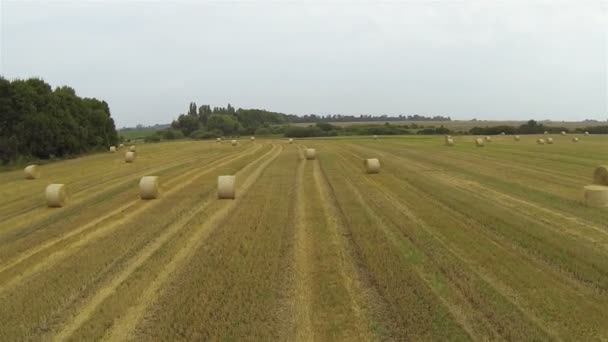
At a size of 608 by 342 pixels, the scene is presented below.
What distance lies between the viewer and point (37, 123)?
35469mm

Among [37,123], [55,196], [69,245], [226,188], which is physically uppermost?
[37,123]

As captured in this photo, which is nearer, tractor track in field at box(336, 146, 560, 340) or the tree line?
tractor track in field at box(336, 146, 560, 340)

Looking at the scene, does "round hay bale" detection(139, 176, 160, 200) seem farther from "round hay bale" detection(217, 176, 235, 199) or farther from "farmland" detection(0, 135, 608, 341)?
"round hay bale" detection(217, 176, 235, 199)

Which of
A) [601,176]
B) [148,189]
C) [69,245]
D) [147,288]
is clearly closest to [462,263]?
[147,288]

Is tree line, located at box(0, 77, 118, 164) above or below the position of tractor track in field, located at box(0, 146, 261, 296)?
above

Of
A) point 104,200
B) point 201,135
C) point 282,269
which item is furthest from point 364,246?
point 201,135

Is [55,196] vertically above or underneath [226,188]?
underneath

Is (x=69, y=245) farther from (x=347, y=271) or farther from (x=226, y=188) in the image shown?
(x=347, y=271)

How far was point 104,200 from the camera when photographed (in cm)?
1497

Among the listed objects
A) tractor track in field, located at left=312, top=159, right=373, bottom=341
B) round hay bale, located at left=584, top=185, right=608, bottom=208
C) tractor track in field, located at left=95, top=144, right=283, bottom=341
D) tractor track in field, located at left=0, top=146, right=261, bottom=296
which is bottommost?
tractor track in field, located at left=0, top=146, right=261, bottom=296

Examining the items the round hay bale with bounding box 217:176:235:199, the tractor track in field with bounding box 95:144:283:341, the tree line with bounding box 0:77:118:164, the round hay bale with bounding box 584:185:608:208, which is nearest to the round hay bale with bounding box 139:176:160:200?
the round hay bale with bounding box 217:176:235:199

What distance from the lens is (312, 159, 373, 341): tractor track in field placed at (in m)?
5.46

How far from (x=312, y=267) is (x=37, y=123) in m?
34.7

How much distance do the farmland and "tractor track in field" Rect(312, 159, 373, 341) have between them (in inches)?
1.2
